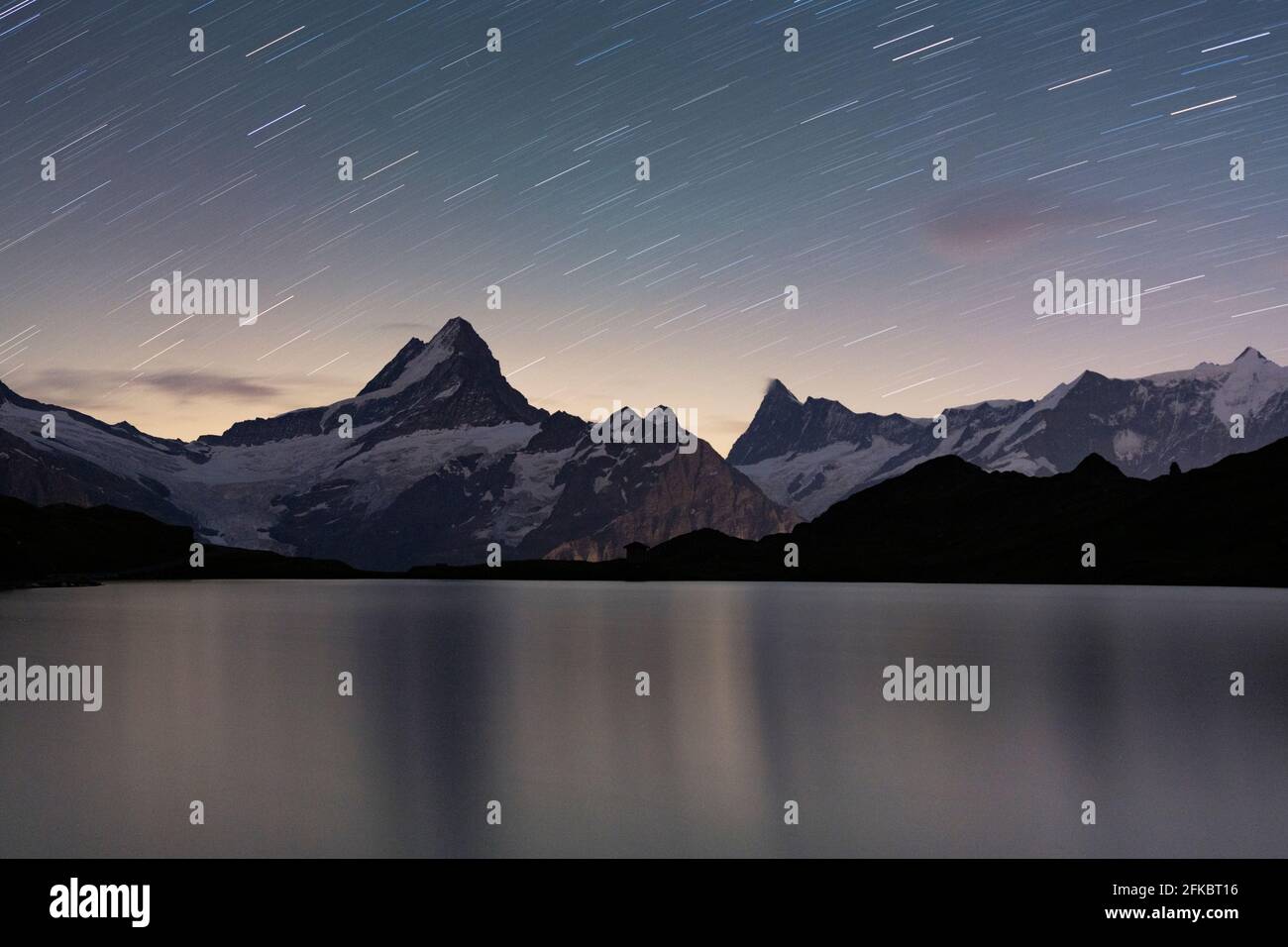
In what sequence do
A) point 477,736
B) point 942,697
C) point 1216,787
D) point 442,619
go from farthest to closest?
1. point 442,619
2. point 942,697
3. point 477,736
4. point 1216,787

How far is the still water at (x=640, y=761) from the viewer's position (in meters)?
34.1

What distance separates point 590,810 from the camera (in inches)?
1492

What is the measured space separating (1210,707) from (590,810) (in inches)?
1659

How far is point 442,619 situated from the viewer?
629 ft

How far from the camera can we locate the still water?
34.1 meters

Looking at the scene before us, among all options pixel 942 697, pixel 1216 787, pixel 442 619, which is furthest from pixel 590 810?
pixel 442 619

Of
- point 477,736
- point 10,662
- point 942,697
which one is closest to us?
point 477,736

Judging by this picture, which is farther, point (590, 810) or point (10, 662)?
point (10, 662)

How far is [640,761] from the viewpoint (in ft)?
155

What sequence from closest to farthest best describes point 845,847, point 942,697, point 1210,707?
point 845,847
point 1210,707
point 942,697
